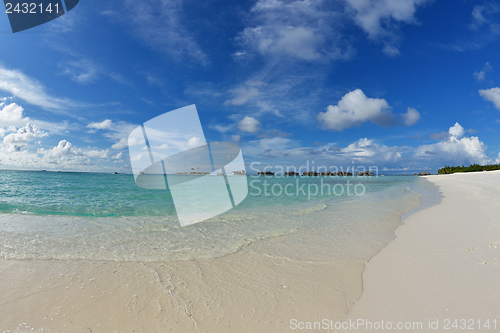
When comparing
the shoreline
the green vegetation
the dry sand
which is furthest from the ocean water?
the green vegetation

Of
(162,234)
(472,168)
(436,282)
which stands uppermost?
(472,168)

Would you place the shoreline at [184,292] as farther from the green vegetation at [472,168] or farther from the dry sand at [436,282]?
the green vegetation at [472,168]

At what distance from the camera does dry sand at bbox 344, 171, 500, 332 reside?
2.77 m

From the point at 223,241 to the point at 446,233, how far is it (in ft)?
20.9

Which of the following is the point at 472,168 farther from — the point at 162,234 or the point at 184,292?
the point at 184,292

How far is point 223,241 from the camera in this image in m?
6.23

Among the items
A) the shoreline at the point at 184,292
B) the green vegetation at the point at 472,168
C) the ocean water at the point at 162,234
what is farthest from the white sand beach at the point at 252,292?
the green vegetation at the point at 472,168

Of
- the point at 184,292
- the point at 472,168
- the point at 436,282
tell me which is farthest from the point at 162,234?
the point at 472,168

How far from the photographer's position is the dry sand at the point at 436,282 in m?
2.77

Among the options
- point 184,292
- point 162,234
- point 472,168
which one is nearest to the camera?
point 184,292

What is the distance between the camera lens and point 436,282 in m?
3.54

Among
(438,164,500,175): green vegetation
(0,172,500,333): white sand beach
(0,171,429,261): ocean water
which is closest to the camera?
(0,172,500,333): white sand beach

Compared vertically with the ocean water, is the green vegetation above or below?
above

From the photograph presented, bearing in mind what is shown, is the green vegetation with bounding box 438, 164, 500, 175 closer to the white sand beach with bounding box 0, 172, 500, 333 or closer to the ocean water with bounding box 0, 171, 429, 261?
the ocean water with bounding box 0, 171, 429, 261
